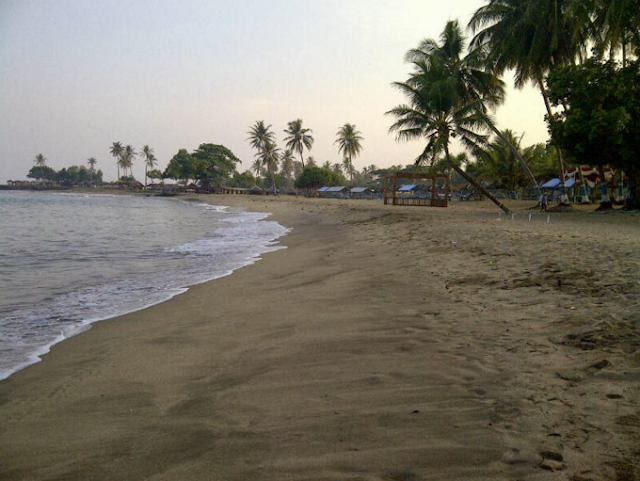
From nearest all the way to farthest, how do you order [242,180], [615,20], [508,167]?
[615,20], [508,167], [242,180]

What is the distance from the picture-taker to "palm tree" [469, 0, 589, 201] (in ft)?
63.6

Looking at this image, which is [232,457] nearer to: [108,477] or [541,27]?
[108,477]

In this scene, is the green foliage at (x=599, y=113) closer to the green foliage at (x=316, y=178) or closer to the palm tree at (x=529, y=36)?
the palm tree at (x=529, y=36)

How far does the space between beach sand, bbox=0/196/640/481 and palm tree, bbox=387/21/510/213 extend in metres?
16.9

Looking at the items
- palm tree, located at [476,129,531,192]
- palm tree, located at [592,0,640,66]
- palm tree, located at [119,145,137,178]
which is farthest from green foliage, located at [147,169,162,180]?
palm tree, located at [592,0,640,66]

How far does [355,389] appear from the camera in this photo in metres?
2.80

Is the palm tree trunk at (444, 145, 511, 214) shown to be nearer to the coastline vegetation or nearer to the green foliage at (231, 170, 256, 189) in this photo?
the coastline vegetation

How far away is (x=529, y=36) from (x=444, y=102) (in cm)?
484

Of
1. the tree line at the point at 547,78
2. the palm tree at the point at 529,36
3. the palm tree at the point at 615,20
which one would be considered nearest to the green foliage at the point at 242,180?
the tree line at the point at 547,78

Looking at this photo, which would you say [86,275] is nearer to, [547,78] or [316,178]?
[547,78]

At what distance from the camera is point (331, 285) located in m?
6.16

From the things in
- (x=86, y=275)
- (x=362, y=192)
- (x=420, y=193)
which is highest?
(x=362, y=192)

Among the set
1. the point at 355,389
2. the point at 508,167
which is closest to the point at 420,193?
the point at 508,167

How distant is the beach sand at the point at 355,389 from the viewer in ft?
6.79
